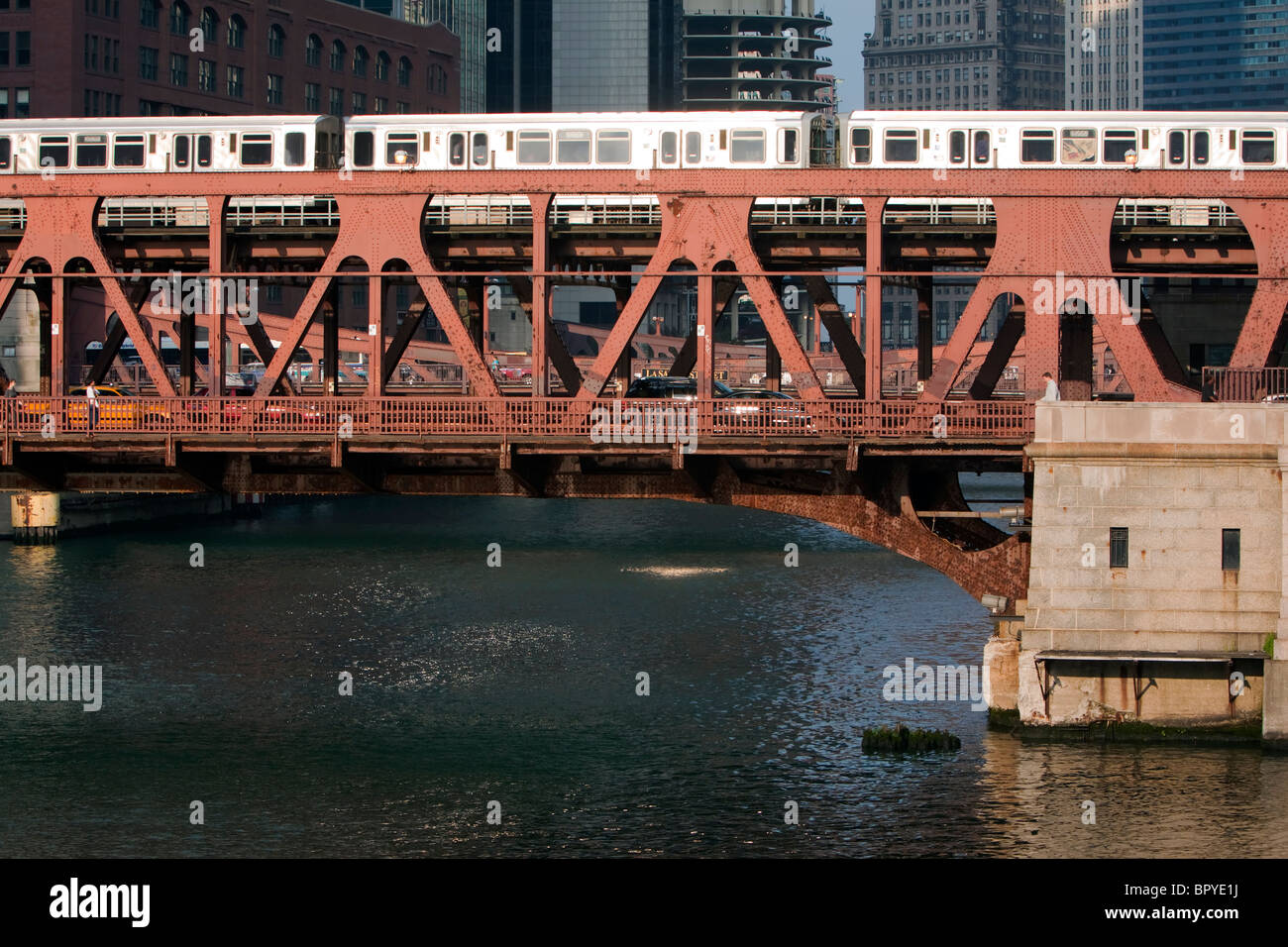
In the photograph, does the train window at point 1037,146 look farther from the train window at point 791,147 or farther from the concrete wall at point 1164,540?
the concrete wall at point 1164,540

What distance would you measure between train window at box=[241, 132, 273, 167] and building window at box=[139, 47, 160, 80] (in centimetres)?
10416

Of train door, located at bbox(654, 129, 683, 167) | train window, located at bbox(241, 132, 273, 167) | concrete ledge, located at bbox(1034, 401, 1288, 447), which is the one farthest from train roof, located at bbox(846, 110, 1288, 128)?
train window, located at bbox(241, 132, 273, 167)

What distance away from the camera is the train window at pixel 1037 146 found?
4600cm

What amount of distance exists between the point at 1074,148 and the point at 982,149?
10994 mm

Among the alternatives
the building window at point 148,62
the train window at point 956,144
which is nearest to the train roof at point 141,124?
the train window at point 956,144

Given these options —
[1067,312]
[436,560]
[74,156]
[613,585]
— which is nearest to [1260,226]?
[1067,312]

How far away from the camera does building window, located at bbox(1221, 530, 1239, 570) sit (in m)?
37.2

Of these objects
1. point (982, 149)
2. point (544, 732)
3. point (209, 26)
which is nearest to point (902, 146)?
point (982, 149)

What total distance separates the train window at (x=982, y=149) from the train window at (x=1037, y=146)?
3.01 feet

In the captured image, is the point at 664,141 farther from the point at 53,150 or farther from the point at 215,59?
the point at 215,59

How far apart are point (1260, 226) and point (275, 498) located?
278 feet

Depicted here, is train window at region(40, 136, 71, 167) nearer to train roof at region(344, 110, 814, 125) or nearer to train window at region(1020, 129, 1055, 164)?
train roof at region(344, 110, 814, 125)
